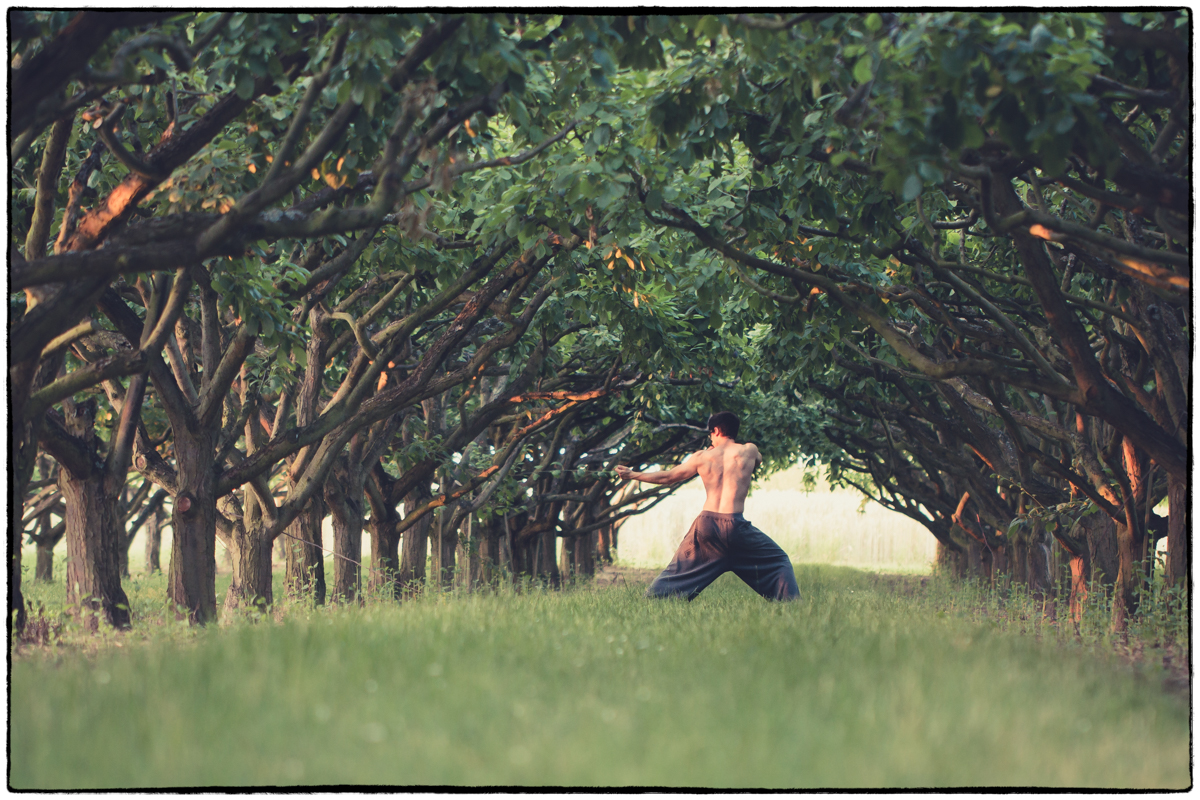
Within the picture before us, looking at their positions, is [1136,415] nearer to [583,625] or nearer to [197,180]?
[583,625]

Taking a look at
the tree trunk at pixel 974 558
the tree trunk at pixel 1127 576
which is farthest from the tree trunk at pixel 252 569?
the tree trunk at pixel 974 558

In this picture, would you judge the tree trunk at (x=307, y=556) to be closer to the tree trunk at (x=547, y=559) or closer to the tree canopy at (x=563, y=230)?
the tree canopy at (x=563, y=230)

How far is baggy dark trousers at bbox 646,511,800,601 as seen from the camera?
9734 millimetres

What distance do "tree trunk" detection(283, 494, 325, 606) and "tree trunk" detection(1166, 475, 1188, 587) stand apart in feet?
32.2

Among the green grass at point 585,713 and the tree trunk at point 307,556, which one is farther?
the tree trunk at point 307,556

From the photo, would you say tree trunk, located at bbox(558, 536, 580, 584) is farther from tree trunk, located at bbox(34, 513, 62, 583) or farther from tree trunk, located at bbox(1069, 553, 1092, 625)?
tree trunk, located at bbox(1069, 553, 1092, 625)

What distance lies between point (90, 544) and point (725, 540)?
6.08 meters

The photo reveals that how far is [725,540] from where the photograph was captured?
382 inches

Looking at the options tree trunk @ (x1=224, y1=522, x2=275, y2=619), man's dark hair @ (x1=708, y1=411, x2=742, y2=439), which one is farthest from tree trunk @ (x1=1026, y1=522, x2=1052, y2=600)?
tree trunk @ (x1=224, y1=522, x2=275, y2=619)

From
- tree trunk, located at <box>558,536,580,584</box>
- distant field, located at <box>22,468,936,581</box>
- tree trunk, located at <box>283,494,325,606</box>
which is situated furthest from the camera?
distant field, located at <box>22,468,936,581</box>

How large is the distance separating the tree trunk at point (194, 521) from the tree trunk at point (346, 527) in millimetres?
4228

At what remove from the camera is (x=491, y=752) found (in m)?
4.27

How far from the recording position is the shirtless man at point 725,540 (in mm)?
9734

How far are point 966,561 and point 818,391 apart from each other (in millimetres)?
13779
